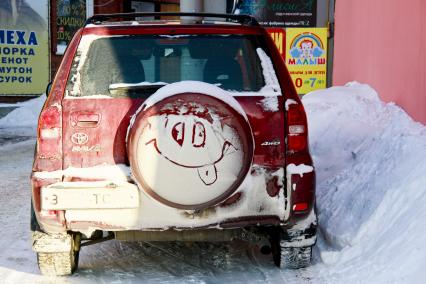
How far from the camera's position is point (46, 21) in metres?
18.2

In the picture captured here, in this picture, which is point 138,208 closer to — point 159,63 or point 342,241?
point 159,63

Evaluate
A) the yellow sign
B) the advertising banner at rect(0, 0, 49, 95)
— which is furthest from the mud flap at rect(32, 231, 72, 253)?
the advertising banner at rect(0, 0, 49, 95)

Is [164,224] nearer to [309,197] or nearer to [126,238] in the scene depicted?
[126,238]

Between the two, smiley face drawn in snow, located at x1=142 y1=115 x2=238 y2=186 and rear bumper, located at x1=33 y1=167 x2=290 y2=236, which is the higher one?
smiley face drawn in snow, located at x1=142 y1=115 x2=238 y2=186

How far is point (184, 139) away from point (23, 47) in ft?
49.4

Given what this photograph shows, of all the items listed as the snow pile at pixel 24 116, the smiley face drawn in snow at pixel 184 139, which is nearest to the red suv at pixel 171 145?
the smiley face drawn in snow at pixel 184 139

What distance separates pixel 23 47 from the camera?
17.7m

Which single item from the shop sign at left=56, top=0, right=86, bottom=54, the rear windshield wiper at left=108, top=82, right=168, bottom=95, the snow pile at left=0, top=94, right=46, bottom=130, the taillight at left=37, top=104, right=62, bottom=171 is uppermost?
the shop sign at left=56, top=0, right=86, bottom=54

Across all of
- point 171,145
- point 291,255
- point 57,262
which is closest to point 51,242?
point 57,262

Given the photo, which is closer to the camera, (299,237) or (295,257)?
(299,237)

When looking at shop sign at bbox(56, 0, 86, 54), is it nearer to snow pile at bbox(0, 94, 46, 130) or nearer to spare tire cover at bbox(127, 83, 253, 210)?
snow pile at bbox(0, 94, 46, 130)

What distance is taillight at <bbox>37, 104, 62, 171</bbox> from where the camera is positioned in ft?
12.8

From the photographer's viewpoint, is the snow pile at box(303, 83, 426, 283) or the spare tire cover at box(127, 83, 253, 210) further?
the snow pile at box(303, 83, 426, 283)

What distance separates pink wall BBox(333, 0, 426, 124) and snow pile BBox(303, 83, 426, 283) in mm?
213
